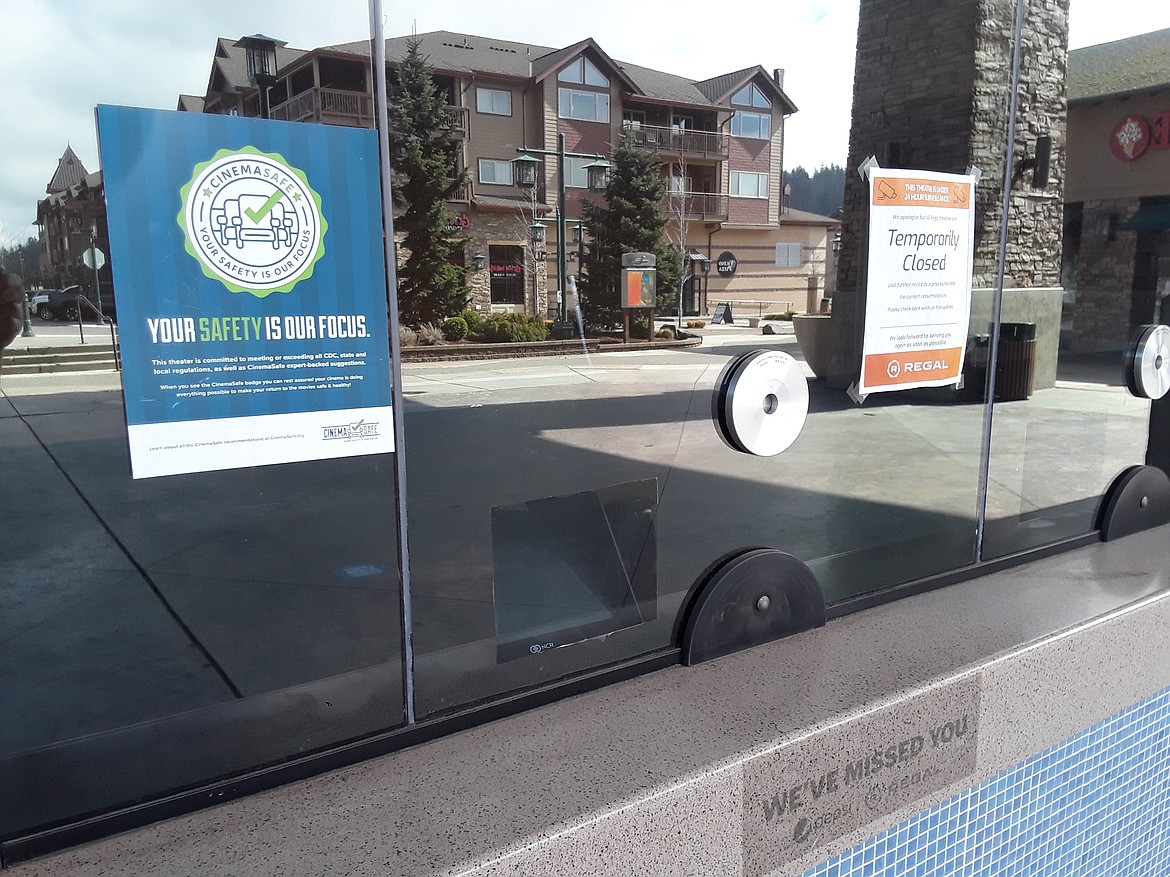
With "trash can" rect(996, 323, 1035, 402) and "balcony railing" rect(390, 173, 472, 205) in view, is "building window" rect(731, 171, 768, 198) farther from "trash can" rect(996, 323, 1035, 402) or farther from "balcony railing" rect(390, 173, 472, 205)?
"trash can" rect(996, 323, 1035, 402)

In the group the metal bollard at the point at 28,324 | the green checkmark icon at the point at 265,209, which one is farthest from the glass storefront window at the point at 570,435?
the metal bollard at the point at 28,324

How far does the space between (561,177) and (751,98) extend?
85 centimetres

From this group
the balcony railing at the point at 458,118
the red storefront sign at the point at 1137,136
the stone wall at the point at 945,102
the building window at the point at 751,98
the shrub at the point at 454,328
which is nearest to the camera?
the balcony railing at the point at 458,118

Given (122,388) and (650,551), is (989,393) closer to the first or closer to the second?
(650,551)

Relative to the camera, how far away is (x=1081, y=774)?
3.08m

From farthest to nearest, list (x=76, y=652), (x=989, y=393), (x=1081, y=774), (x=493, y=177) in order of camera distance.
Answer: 1. (x=989, y=393)
2. (x=1081, y=774)
3. (x=76, y=652)
4. (x=493, y=177)

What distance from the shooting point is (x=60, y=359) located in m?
1.72

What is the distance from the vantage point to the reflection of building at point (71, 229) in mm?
1689

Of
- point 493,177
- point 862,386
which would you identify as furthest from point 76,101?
point 862,386

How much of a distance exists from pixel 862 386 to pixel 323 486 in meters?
1.80

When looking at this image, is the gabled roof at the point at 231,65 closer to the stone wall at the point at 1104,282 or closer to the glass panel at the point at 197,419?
the glass panel at the point at 197,419

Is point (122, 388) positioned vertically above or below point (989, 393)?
above

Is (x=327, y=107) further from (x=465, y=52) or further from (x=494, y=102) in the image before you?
(x=494, y=102)

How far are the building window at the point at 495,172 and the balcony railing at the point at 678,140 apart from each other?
37cm
